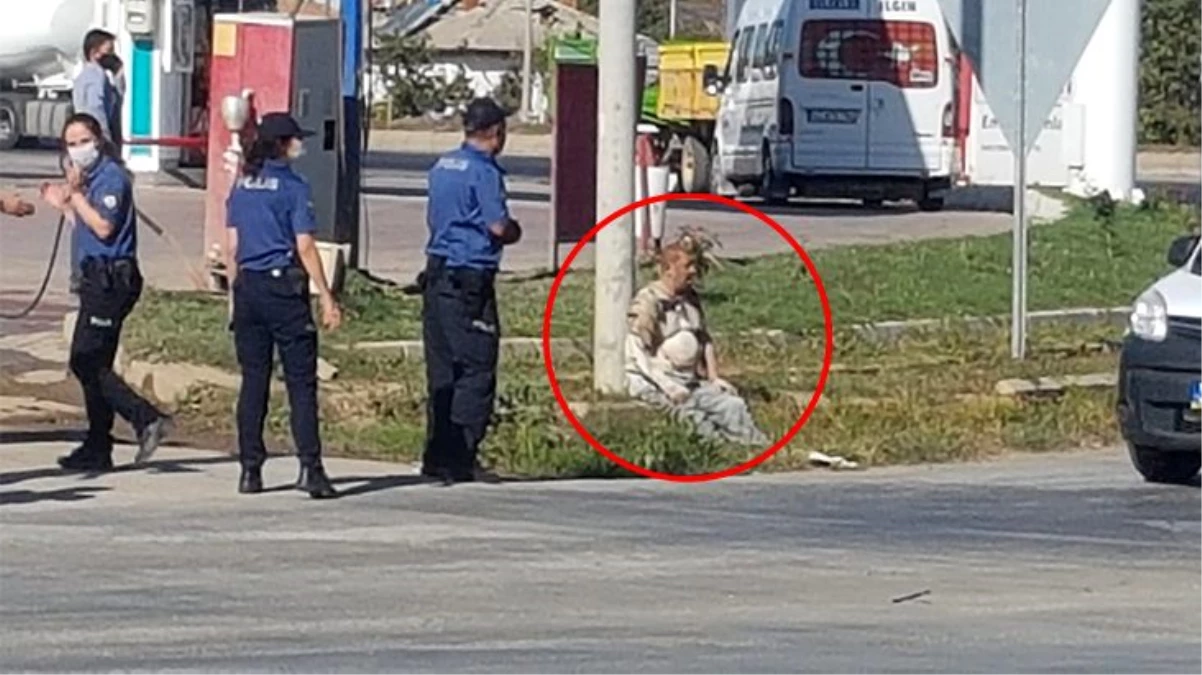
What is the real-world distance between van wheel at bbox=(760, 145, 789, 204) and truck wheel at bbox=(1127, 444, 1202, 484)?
21.8 metres

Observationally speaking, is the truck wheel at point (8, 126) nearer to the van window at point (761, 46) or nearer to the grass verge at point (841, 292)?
the van window at point (761, 46)

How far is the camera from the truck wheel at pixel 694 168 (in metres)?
43.3

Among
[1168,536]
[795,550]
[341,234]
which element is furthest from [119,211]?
[341,234]

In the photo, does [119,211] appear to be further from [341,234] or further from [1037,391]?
[341,234]

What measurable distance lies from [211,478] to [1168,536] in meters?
4.59

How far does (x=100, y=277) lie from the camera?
1422cm

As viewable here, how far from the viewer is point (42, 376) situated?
18.1 meters

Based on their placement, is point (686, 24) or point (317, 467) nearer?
point (317, 467)

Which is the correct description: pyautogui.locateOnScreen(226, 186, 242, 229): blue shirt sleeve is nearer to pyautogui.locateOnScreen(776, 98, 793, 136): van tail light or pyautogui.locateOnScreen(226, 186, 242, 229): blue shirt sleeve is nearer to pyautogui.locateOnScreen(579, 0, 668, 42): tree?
pyautogui.locateOnScreen(776, 98, 793, 136): van tail light

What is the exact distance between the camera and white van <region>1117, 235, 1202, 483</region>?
49.8 feet

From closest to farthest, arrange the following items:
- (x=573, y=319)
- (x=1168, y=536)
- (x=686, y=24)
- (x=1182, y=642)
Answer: (x=1182, y=642), (x=1168, y=536), (x=573, y=319), (x=686, y=24)

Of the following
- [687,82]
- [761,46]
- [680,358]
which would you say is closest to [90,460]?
[680,358]

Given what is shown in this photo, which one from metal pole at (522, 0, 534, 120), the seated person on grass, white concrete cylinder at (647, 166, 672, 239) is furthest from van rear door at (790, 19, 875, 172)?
metal pole at (522, 0, 534, 120)

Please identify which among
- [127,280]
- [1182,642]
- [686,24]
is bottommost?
[1182,642]
